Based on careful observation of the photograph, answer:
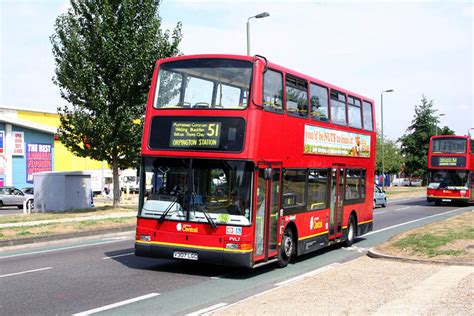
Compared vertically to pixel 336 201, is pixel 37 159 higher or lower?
higher

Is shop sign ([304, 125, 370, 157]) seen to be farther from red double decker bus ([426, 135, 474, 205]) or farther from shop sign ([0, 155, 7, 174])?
shop sign ([0, 155, 7, 174])

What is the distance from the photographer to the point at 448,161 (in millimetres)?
Result: 37000

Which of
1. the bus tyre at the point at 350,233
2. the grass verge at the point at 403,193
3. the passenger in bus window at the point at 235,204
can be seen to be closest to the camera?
the passenger in bus window at the point at 235,204

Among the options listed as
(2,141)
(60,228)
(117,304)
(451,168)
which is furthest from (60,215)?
(2,141)

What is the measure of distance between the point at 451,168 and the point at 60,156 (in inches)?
1489

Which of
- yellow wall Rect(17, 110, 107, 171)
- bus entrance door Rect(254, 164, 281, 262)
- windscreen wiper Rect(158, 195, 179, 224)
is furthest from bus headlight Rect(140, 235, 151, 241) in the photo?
yellow wall Rect(17, 110, 107, 171)

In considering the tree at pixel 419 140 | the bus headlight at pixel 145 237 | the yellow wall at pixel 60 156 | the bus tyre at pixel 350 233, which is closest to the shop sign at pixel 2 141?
the yellow wall at pixel 60 156

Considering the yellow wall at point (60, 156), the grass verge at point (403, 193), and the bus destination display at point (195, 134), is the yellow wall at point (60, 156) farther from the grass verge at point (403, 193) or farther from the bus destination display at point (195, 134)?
the bus destination display at point (195, 134)

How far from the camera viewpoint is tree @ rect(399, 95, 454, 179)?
99750 mm

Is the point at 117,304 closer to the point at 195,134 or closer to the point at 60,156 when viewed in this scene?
the point at 195,134

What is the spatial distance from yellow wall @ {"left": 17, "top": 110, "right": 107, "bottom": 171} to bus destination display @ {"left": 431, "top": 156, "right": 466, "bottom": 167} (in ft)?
108

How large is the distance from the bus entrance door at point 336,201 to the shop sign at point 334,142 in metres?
0.52

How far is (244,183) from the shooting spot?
11047mm

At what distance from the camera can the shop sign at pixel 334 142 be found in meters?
13.9
